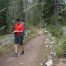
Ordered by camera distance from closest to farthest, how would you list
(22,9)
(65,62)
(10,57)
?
(65,62) < (10,57) < (22,9)

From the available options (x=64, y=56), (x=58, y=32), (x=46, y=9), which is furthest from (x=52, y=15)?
(x=64, y=56)

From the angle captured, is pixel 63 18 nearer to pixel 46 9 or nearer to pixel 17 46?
pixel 46 9

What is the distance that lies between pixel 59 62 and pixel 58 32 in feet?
63.4

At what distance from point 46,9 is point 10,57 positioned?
28517 mm

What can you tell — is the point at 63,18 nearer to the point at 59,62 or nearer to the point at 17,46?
the point at 17,46

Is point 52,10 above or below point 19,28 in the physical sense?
below

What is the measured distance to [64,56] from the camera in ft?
39.3

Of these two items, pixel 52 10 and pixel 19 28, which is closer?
pixel 19 28

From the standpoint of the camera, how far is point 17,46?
14.8 m

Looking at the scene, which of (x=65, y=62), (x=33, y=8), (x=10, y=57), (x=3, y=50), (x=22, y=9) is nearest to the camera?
(x=65, y=62)

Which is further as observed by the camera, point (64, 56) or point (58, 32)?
point (58, 32)

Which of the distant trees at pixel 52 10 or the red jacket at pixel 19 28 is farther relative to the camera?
the distant trees at pixel 52 10

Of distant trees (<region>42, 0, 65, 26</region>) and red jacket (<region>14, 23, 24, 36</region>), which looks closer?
red jacket (<region>14, 23, 24, 36</region>)

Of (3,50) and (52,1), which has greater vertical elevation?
(52,1)
